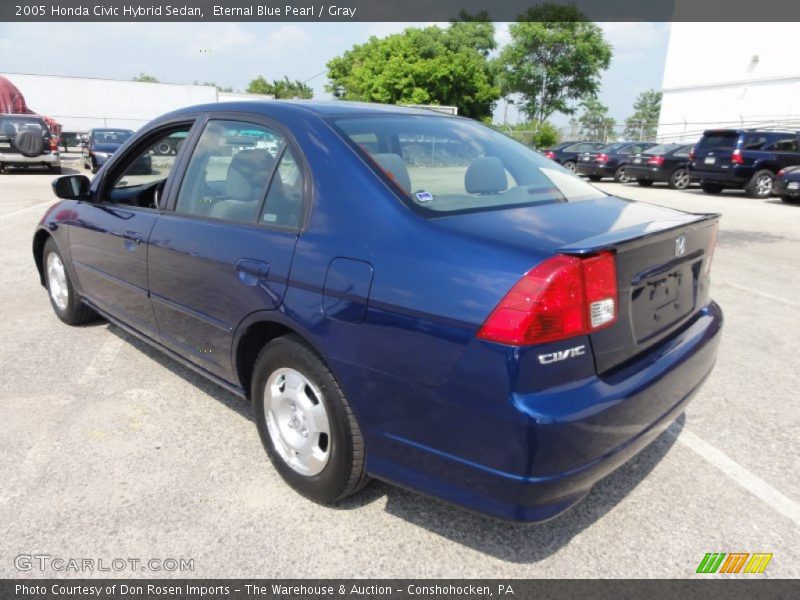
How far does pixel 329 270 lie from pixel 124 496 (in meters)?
1.41

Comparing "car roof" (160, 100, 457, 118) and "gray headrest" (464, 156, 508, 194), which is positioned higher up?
"car roof" (160, 100, 457, 118)

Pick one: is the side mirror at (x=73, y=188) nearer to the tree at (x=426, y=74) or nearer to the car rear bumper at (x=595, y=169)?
the car rear bumper at (x=595, y=169)

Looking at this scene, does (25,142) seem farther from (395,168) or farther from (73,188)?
Answer: (395,168)

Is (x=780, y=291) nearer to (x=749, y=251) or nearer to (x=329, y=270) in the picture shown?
(x=749, y=251)

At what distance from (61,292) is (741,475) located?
4.88m

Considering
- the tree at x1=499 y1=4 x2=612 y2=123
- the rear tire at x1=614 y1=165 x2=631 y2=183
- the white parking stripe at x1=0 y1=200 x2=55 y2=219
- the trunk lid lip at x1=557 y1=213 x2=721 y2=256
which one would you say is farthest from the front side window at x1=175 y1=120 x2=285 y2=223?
the tree at x1=499 y1=4 x2=612 y2=123

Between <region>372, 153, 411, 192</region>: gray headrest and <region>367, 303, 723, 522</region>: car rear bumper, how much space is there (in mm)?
907

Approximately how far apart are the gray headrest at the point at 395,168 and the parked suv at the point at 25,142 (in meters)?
20.1

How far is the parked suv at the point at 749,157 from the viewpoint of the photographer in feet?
Result: 51.3

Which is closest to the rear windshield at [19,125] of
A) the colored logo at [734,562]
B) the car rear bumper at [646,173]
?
the car rear bumper at [646,173]

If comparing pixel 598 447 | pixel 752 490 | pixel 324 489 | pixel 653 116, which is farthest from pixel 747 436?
pixel 653 116

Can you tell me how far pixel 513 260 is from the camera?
189 centimetres
